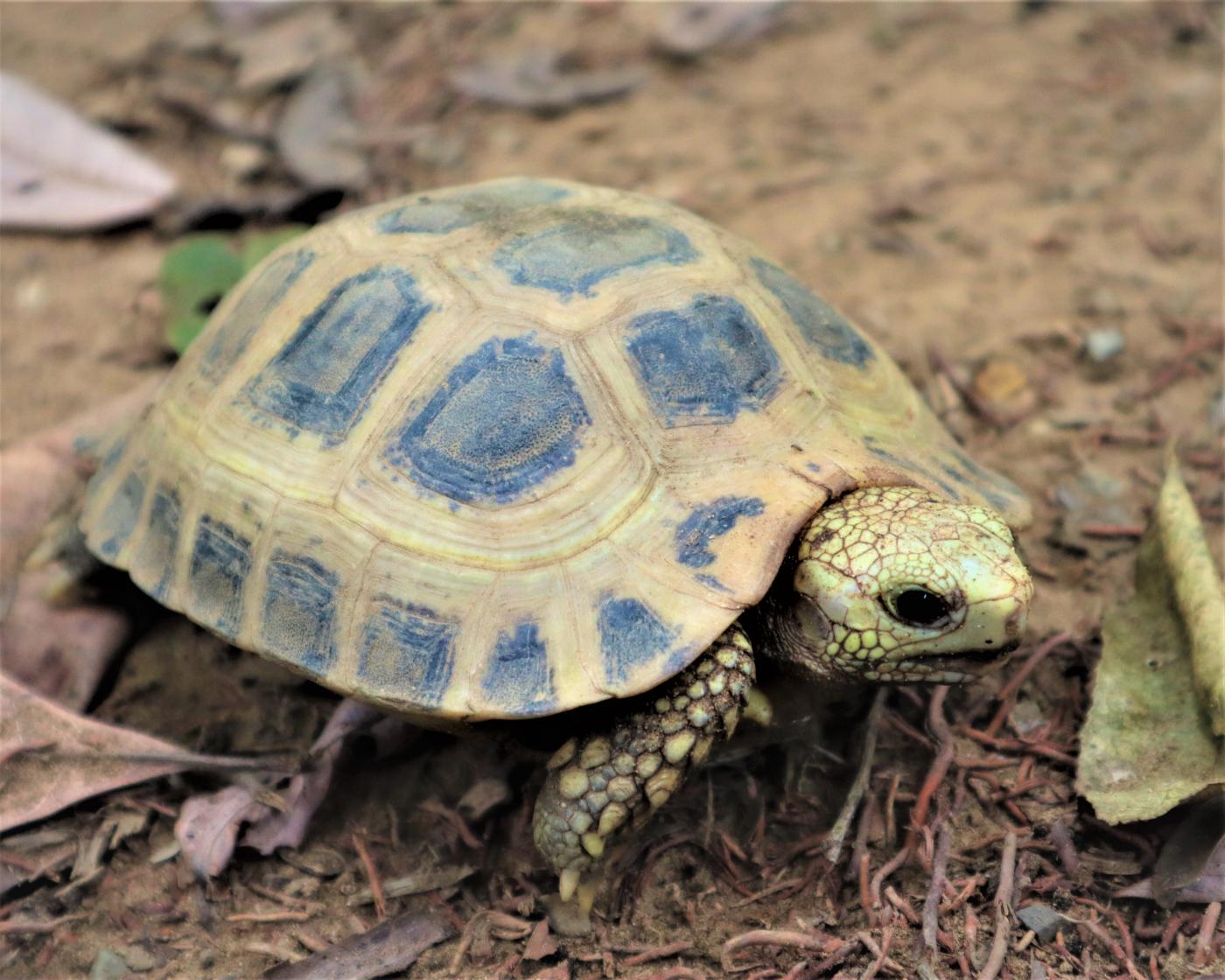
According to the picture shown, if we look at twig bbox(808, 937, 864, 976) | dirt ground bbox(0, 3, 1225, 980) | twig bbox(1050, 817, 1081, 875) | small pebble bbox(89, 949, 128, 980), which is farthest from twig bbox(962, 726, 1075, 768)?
small pebble bbox(89, 949, 128, 980)

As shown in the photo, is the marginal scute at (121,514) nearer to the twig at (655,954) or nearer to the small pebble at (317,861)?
the small pebble at (317,861)

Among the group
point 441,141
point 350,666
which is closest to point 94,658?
point 350,666

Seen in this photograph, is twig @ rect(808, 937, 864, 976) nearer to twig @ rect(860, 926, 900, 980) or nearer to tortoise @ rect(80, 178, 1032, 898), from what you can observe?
twig @ rect(860, 926, 900, 980)

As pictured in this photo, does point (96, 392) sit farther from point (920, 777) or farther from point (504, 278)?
point (920, 777)

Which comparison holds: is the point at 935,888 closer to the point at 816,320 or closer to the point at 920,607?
the point at 920,607

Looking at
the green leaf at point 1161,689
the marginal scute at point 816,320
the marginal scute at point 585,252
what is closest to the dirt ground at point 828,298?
the green leaf at point 1161,689

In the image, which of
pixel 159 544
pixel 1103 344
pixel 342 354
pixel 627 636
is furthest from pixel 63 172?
pixel 1103 344
